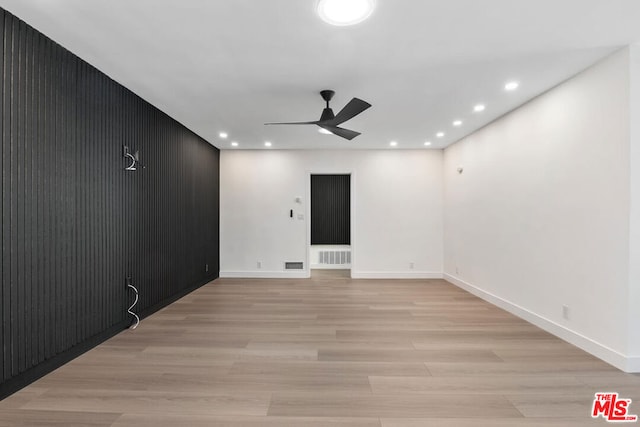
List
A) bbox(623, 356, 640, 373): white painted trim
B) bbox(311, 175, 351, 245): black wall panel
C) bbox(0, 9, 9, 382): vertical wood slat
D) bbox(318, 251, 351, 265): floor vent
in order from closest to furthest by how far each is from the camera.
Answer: bbox(0, 9, 9, 382): vertical wood slat < bbox(623, 356, 640, 373): white painted trim < bbox(318, 251, 351, 265): floor vent < bbox(311, 175, 351, 245): black wall panel

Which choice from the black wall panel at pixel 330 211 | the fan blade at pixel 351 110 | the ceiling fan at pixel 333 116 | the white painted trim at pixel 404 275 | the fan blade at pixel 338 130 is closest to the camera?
the fan blade at pixel 351 110

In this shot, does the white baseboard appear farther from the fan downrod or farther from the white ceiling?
the fan downrod

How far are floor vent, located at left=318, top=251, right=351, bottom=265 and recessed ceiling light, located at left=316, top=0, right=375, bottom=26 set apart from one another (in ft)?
18.8

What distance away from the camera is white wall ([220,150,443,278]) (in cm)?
608

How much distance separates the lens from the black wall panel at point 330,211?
7.71 m

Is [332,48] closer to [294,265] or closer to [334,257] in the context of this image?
[294,265]

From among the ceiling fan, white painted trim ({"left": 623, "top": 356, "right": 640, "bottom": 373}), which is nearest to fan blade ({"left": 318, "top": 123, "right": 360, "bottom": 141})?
the ceiling fan

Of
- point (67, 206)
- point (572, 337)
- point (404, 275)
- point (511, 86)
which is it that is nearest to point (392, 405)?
point (572, 337)

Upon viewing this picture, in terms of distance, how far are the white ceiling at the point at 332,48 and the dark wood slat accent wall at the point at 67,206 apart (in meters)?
0.30

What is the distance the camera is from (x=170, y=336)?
3.04 meters

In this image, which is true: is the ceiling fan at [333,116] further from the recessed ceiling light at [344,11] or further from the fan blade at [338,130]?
the recessed ceiling light at [344,11]

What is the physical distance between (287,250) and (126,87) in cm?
379

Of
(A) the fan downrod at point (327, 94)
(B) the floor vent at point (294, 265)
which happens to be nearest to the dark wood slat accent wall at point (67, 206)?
(A) the fan downrod at point (327, 94)

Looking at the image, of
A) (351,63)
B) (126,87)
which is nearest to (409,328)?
(351,63)
